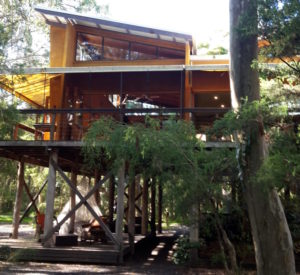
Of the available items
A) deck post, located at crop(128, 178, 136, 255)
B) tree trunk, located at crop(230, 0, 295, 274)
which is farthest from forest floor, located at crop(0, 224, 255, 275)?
tree trunk, located at crop(230, 0, 295, 274)

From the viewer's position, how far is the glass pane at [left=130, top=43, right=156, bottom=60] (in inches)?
545

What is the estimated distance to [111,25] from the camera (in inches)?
521

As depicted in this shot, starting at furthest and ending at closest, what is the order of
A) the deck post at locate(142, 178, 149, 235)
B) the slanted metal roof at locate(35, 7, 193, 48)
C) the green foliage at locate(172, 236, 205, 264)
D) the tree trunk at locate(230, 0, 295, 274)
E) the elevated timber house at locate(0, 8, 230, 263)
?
the deck post at locate(142, 178, 149, 235) → the elevated timber house at locate(0, 8, 230, 263) → the slanted metal roof at locate(35, 7, 193, 48) → the green foliage at locate(172, 236, 205, 264) → the tree trunk at locate(230, 0, 295, 274)

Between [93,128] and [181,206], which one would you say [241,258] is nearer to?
[181,206]

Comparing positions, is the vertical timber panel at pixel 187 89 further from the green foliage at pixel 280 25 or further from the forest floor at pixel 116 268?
the green foliage at pixel 280 25

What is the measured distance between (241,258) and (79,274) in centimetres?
462

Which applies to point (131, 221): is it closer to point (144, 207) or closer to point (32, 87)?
point (144, 207)

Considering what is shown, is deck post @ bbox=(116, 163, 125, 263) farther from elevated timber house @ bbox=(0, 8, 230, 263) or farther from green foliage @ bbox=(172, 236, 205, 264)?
Answer: green foliage @ bbox=(172, 236, 205, 264)

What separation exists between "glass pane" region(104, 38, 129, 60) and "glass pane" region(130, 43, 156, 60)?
219 mm

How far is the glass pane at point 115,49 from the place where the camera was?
14000 millimetres

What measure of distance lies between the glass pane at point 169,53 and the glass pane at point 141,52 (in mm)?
251

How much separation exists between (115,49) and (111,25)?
1.06 m

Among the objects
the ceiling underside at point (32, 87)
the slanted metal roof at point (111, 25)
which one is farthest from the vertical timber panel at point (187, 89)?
the ceiling underside at point (32, 87)

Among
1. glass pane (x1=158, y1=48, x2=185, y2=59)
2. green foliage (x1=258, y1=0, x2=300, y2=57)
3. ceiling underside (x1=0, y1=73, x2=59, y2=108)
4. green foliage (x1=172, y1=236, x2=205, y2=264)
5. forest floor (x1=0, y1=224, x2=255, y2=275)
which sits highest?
glass pane (x1=158, y1=48, x2=185, y2=59)
